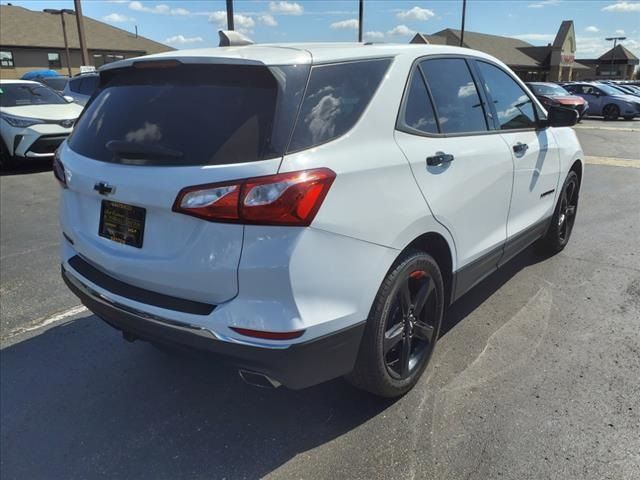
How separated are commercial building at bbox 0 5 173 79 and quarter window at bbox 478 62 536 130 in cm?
4364

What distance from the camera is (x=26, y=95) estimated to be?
10664 millimetres

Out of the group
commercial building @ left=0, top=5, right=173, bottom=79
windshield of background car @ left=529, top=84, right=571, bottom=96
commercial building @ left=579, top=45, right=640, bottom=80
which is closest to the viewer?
windshield of background car @ left=529, top=84, right=571, bottom=96

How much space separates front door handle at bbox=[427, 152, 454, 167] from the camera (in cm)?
259

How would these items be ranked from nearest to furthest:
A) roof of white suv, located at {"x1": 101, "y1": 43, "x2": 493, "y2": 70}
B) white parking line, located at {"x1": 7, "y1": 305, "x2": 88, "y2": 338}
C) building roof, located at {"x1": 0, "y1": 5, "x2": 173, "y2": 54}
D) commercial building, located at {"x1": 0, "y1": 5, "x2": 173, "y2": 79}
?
1. roof of white suv, located at {"x1": 101, "y1": 43, "x2": 493, "y2": 70}
2. white parking line, located at {"x1": 7, "y1": 305, "x2": 88, "y2": 338}
3. commercial building, located at {"x1": 0, "y1": 5, "x2": 173, "y2": 79}
4. building roof, located at {"x1": 0, "y1": 5, "x2": 173, "y2": 54}

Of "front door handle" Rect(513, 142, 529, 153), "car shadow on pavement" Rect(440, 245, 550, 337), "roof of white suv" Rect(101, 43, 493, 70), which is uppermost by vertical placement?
"roof of white suv" Rect(101, 43, 493, 70)

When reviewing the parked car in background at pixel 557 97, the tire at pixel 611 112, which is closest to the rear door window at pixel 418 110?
the parked car in background at pixel 557 97

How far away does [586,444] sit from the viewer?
241 cm

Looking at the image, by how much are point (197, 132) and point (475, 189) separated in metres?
1.64

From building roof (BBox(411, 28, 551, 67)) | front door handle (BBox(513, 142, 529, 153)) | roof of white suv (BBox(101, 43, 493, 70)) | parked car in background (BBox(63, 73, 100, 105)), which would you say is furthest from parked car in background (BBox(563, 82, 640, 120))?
building roof (BBox(411, 28, 551, 67))

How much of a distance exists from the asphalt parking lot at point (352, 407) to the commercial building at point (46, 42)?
142ft

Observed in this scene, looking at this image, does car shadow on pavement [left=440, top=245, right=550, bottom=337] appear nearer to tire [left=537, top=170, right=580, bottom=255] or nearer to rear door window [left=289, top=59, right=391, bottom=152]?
tire [left=537, top=170, right=580, bottom=255]

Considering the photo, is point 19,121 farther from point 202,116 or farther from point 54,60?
point 54,60

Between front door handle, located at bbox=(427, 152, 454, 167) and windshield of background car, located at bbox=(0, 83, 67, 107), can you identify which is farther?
windshield of background car, located at bbox=(0, 83, 67, 107)

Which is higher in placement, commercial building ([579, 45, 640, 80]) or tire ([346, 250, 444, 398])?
tire ([346, 250, 444, 398])
